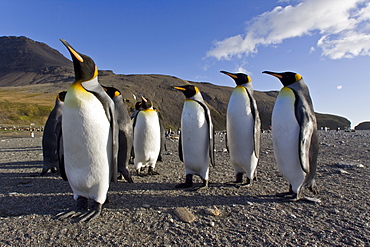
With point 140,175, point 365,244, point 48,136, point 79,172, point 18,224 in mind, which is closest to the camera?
point 365,244

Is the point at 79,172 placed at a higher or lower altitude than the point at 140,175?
higher

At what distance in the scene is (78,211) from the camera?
2.90 meters

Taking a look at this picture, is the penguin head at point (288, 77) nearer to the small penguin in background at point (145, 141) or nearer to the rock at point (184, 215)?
the rock at point (184, 215)

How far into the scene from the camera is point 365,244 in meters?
2.15

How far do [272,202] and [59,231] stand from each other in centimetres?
245

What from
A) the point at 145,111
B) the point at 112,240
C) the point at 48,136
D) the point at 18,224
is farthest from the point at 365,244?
the point at 48,136

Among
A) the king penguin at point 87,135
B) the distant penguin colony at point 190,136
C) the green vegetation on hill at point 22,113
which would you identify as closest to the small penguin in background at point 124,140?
the distant penguin colony at point 190,136

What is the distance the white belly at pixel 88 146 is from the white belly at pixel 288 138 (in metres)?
2.22

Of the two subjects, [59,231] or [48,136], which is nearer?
[59,231]

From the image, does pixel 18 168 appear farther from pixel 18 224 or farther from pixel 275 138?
pixel 275 138

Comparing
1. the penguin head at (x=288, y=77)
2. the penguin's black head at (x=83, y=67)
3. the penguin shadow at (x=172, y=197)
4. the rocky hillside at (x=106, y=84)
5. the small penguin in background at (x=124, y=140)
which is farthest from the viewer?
the rocky hillside at (x=106, y=84)

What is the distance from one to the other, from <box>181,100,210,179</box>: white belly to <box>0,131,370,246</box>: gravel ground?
0.43m

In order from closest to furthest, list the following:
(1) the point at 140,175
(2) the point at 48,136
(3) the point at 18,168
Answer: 1. (1) the point at 140,175
2. (2) the point at 48,136
3. (3) the point at 18,168

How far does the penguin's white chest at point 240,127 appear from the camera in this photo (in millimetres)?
4016
